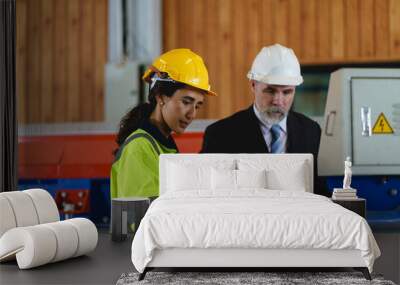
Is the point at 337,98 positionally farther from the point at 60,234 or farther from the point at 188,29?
the point at 60,234

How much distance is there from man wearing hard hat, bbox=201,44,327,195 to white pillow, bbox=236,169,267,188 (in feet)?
2.25

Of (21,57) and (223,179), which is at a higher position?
(21,57)

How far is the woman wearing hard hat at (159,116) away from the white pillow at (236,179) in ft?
2.67

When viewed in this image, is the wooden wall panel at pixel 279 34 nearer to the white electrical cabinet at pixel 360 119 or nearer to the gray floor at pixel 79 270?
the white electrical cabinet at pixel 360 119

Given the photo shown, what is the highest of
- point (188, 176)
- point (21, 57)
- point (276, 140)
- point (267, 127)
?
point (21, 57)

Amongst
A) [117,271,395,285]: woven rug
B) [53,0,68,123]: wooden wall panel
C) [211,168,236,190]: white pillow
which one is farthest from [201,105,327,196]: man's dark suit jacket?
[117,271,395,285]: woven rug

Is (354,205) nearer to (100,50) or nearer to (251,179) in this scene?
(251,179)

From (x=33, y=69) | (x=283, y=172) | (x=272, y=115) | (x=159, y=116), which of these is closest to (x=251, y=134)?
(x=272, y=115)

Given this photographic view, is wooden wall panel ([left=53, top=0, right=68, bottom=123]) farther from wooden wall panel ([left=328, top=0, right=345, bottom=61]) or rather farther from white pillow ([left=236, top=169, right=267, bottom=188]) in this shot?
wooden wall panel ([left=328, top=0, right=345, bottom=61])

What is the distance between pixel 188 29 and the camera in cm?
622

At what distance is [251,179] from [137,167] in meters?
1.24

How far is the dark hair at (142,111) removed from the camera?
6145 mm

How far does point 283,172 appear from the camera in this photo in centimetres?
557

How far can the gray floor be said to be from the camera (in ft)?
13.4
